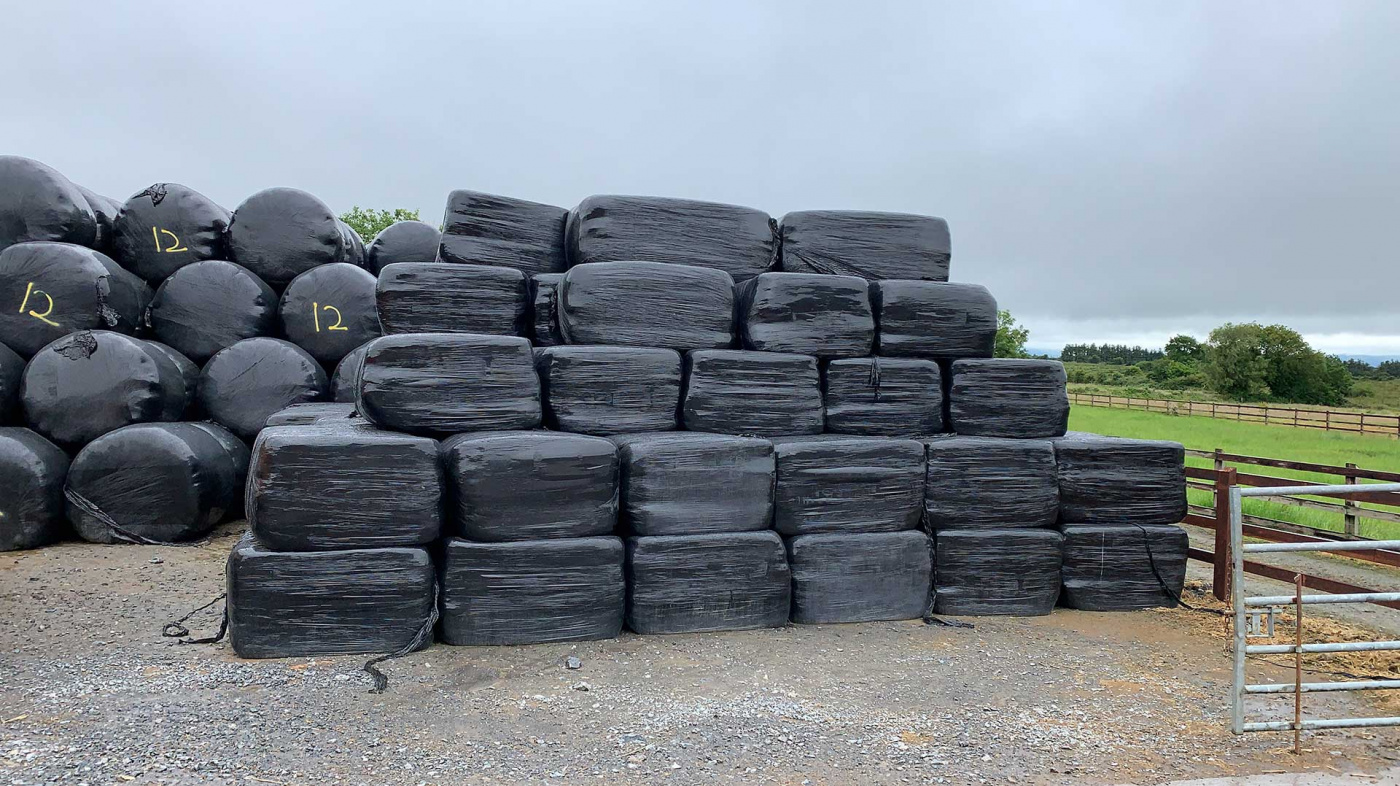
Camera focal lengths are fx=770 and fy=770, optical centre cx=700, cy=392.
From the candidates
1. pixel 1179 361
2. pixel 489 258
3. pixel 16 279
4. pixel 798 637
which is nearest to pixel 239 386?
pixel 16 279

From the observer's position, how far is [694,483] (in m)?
4.65

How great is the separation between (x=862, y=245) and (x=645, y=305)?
5.71 ft

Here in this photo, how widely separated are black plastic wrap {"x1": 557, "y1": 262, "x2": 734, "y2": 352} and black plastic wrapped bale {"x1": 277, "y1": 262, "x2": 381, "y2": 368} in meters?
3.89

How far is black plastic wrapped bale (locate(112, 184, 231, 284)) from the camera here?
7.73 meters

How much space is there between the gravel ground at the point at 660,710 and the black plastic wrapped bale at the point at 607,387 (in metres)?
1.31

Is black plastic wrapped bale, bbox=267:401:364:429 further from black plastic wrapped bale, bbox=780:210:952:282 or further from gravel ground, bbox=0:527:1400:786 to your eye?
black plastic wrapped bale, bbox=780:210:952:282

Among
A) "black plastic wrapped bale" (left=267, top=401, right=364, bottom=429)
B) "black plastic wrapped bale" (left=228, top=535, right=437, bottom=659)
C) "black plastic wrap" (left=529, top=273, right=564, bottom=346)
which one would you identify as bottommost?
"black plastic wrapped bale" (left=228, top=535, right=437, bottom=659)

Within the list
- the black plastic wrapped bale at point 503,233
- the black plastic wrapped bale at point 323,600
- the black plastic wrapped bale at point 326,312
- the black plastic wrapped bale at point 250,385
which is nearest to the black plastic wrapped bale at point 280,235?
the black plastic wrapped bale at point 326,312

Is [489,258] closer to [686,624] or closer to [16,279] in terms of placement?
[686,624]

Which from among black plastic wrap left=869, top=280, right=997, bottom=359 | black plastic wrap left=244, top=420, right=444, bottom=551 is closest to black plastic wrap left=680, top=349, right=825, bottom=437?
black plastic wrap left=869, top=280, right=997, bottom=359

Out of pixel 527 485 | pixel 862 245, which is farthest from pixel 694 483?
pixel 862 245

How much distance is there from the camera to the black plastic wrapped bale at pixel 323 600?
4035 millimetres

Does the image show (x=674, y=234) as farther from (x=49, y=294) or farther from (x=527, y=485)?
(x=49, y=294)

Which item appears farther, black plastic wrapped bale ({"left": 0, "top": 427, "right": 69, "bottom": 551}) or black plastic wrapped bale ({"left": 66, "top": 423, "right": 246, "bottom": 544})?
black plastic wrapped bale ({"left": 66, "top": 423, "right": 246, "bottom": 544})
